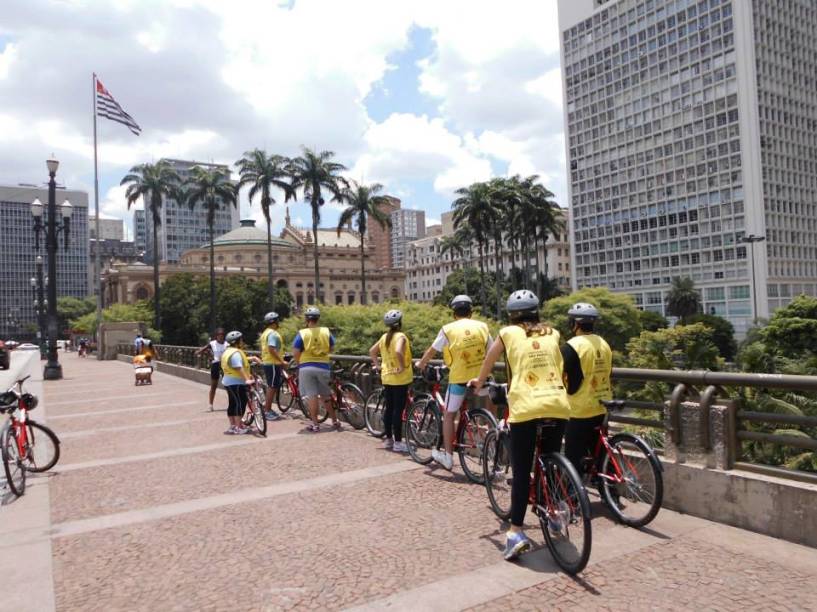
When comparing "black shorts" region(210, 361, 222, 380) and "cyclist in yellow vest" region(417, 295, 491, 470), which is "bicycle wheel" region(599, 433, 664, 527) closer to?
"cyclist in yellow vest" region(417, 295, 491, 470)

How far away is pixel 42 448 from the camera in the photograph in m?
8.27

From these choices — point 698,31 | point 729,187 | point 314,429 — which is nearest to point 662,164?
point 729,187

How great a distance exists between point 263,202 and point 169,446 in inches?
2110

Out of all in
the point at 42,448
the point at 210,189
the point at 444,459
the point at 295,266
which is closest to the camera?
the point at 444,459

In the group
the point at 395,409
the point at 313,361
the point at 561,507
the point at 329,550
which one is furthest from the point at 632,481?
the point at 313,361

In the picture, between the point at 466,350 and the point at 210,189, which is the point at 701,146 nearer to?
the point at 210,189

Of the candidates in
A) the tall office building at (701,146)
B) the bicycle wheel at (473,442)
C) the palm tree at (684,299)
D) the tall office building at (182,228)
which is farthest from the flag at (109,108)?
the tall office building at (182,228)

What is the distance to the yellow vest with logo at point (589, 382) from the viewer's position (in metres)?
5.36

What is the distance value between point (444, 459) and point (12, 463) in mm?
5057

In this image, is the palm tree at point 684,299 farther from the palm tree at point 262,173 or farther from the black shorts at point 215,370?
the black shorts at point 215,370

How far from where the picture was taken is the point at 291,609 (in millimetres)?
4109

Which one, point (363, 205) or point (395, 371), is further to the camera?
point (363, 205)

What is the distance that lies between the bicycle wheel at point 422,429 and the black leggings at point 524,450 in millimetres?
2890

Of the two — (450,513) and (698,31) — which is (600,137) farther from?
(450,513)
